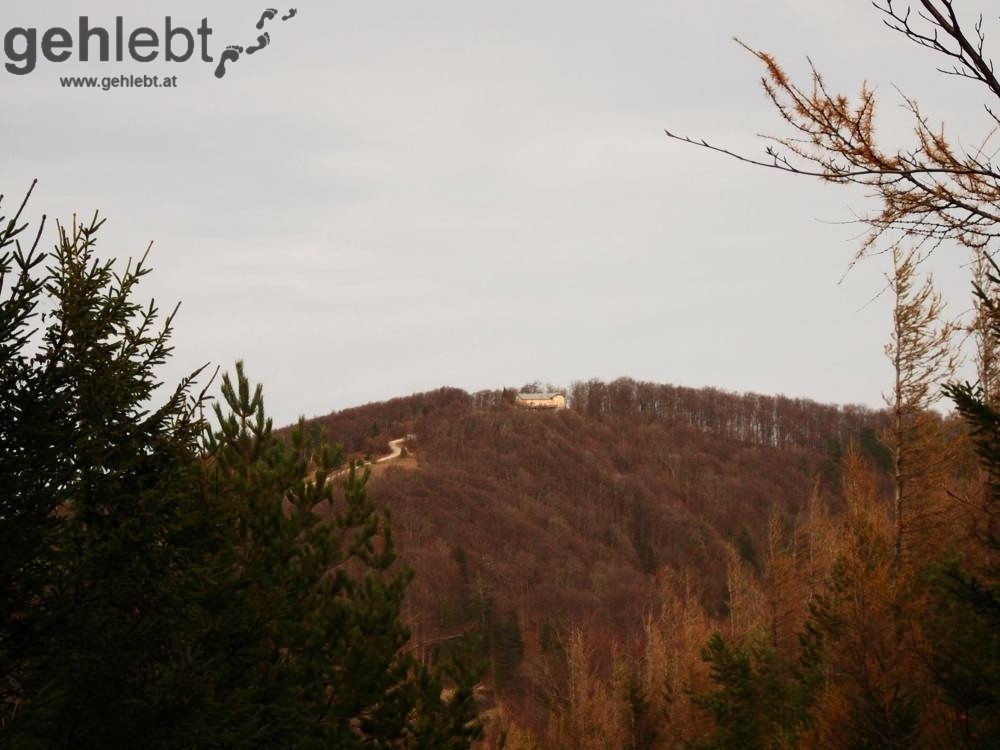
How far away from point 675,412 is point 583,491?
1528 inches

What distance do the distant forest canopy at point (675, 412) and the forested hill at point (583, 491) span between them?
1.01 ft

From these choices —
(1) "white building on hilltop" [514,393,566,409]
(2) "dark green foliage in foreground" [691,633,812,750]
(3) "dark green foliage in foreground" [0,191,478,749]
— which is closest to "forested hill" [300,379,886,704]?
(1) "white building on hilltop" [514,393,566,409]

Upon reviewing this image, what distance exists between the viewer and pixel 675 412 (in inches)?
6403

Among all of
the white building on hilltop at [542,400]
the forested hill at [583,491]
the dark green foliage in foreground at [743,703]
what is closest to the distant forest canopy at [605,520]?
the forested hill at [583,491]

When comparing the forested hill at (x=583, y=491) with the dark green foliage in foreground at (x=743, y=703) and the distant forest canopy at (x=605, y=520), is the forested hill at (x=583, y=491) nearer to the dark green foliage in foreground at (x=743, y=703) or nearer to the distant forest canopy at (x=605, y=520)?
the distant forest canopy at (x=605, y=520)

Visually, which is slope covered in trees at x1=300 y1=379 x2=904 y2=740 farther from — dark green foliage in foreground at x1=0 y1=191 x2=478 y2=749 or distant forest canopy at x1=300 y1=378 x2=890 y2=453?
dark green foliage in foreground at x1=0 y1=191 x2=478 y2=749

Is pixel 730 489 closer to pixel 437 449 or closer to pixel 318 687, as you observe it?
pixel 437 449

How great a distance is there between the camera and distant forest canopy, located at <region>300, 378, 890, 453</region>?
15212cm

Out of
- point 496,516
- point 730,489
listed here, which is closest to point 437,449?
point 496,516

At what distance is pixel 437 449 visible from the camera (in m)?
137

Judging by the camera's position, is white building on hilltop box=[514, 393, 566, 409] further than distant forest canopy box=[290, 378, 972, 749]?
Yes

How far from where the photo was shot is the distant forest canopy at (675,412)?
499 ft

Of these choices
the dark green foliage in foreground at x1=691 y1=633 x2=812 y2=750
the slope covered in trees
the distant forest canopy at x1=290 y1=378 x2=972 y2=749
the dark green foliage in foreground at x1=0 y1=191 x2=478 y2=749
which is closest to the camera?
the dark green foliage in foreground at x1=0 y1=191 x2=478 y2=749

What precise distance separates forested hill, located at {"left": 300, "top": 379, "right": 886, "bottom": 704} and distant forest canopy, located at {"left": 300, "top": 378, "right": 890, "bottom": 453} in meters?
0.31
